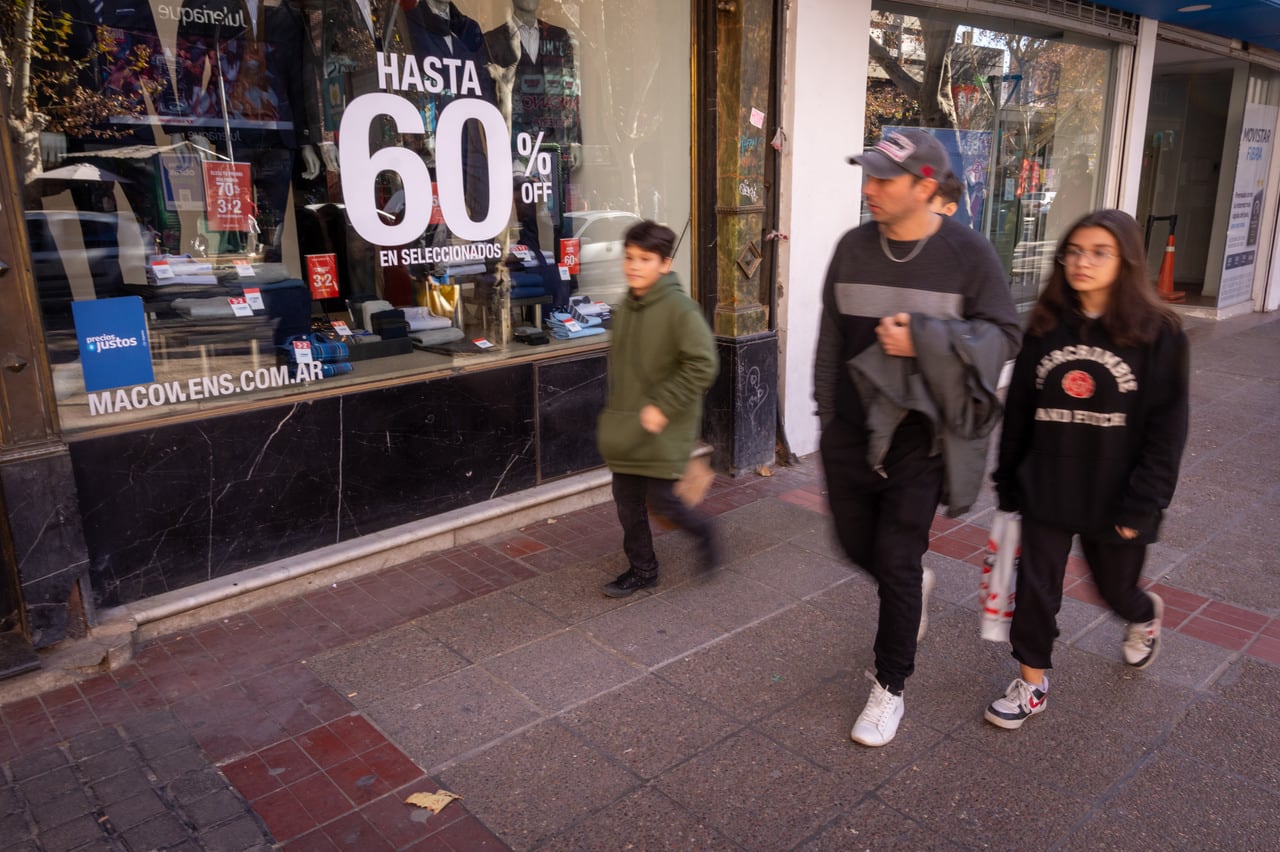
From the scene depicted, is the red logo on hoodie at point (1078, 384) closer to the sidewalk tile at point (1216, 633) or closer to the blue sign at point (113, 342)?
the sidewalk tile at point (1216, 633)

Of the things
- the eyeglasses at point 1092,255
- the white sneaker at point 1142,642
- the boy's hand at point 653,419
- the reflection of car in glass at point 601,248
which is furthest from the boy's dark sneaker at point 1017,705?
the reflection of car in glass at point 601,248

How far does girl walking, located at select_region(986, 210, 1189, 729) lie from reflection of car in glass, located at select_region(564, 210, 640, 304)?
311 cm

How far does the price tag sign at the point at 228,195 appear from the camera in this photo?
407 cm

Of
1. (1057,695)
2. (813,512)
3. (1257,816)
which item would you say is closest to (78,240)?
(813,512)

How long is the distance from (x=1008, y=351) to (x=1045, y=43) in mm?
6834

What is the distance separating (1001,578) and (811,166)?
347 cm

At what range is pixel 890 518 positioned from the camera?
291 centimetres

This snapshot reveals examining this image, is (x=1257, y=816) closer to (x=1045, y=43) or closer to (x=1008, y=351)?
(x=1008, y=351)

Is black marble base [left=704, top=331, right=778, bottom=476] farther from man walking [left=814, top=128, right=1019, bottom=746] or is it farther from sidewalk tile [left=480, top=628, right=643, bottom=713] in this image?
man walking [left=814, top=128, right=1019, bottom=746]

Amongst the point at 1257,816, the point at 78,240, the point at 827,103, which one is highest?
the point at 827,103

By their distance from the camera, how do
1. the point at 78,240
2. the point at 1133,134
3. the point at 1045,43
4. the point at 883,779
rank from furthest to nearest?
the point at 1133,134 < the point at 1045,43 < the point at 78,240 < the point at 883,779

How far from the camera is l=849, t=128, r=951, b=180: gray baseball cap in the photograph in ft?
8.71

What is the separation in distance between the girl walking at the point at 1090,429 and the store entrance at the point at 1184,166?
1299cm

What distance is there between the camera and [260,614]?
13.2 ft
